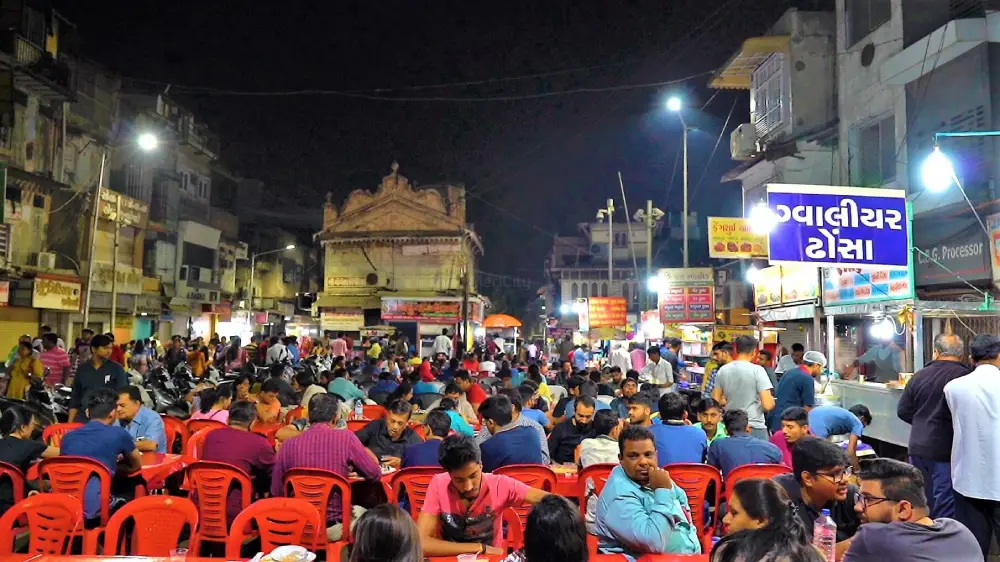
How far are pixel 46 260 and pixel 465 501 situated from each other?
26.1 meters

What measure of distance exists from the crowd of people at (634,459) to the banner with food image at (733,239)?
22.6ft

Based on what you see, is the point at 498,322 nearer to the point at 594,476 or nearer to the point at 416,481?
the point at 594,476

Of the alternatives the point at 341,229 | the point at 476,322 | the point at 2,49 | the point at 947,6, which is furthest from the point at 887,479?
the point at 341,229

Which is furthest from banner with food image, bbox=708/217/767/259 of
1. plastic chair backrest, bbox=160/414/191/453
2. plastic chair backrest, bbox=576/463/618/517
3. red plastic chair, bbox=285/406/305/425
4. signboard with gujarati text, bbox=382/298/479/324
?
signboard with gujarati text, bbox=382/298/479/324

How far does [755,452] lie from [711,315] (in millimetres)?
16151

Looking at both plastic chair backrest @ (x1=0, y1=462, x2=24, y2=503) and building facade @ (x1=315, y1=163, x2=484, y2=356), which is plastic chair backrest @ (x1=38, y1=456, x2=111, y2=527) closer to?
plastic chair backrest @ (x1=0, y1=462, x2=24, y2=503)

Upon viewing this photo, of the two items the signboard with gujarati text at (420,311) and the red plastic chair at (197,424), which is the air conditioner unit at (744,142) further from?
the red plastic chair at (197,424)

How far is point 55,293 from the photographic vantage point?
82.5ft

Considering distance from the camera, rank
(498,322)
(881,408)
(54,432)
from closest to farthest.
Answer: (54,432), (881,408), (498,322)

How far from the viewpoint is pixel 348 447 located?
6.18 meters

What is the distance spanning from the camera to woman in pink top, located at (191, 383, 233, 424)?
9816 mm

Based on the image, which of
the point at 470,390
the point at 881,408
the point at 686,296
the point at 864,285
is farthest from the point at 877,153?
the point at 470,390

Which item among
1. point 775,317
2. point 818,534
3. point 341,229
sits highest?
point 341,229

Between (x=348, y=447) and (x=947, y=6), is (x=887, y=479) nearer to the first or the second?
(x=348, y=447)
